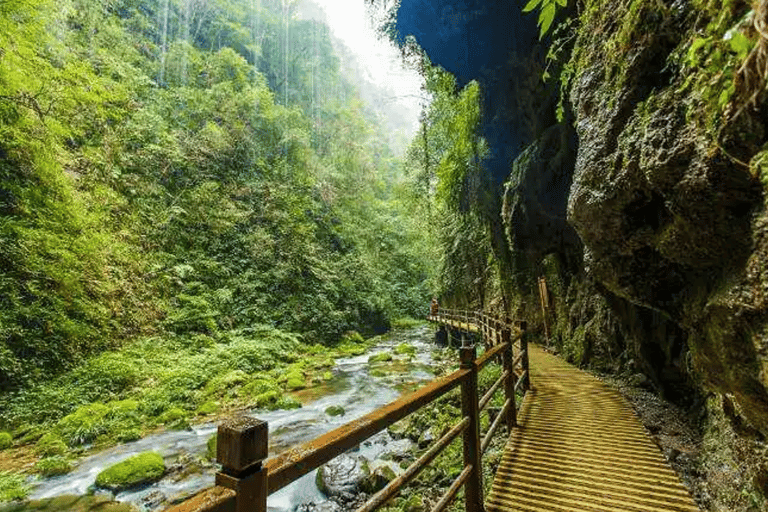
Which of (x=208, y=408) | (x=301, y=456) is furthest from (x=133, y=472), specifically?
(x=301, y=456)

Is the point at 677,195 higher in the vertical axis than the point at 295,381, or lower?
higher

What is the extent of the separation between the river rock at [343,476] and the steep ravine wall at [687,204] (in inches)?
189

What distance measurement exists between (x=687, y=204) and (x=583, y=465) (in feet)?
8.51

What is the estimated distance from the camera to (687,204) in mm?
2799

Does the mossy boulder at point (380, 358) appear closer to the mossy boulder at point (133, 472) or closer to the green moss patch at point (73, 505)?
the mossy boulder at point (133, 472)

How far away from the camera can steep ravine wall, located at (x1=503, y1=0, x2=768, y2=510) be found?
2.21 m

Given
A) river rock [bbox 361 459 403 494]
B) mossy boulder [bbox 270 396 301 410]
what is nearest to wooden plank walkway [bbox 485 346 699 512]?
river rock [bbox 361 459 403 494]

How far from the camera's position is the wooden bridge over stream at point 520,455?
1193 mm

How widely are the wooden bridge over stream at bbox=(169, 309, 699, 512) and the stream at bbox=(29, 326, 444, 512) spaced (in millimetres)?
3119

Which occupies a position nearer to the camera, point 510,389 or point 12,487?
point 510,389

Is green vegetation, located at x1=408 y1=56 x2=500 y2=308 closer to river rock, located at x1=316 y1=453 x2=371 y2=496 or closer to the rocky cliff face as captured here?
river rock, located at x1=316 y1=453 x2=371 y2=496

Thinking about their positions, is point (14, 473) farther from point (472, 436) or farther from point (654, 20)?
point (654, 20)

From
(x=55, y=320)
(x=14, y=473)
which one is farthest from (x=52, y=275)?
(x=14, y=473)

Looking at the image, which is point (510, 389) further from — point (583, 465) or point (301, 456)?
point (301, 456)
